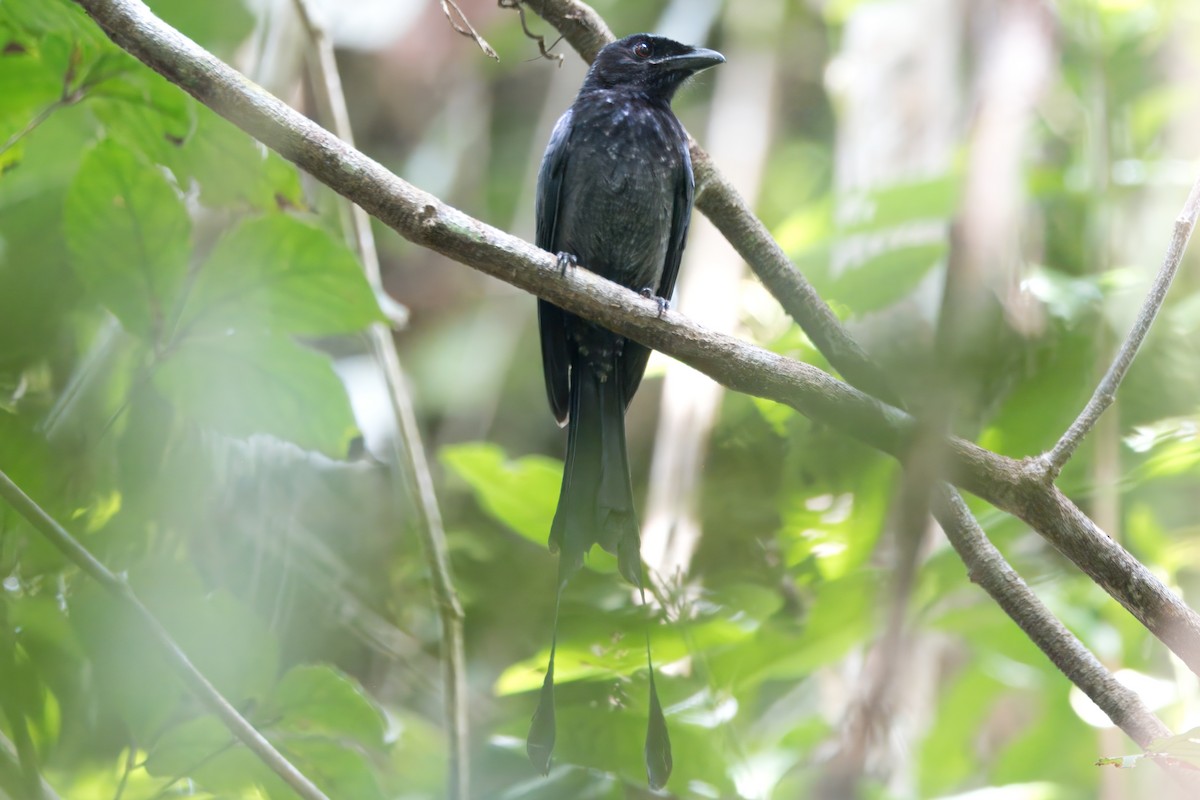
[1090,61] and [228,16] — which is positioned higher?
[1090,61]

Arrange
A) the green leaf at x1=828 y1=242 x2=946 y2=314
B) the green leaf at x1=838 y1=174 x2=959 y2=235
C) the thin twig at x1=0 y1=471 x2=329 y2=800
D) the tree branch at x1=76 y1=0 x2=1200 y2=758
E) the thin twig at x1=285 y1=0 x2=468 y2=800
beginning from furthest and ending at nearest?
the green leaf at x1=838 y1=174 x2=959 y2=235 < the green leaf at x1=828 y1=242 x2=946 y2=314 < the thin twig at x1=285 y1=0 x2=468 y2=800 < the tree branch at x1=76 y1=0 x2=1200 y2=758 < the thin twig at x1=0 y1=471 x2=329 y2=800

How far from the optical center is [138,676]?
71.5 inches

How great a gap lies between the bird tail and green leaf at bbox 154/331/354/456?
0.51 meters

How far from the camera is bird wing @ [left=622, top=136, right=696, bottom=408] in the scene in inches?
130

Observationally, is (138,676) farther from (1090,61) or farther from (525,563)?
(1090,61)

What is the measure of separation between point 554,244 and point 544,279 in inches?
60.2

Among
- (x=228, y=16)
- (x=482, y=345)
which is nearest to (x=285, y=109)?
(x=228, y=16)

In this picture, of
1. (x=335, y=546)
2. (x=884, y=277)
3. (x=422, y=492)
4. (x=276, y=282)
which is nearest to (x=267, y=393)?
(x=276, y=282)

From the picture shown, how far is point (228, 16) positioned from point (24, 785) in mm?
1716

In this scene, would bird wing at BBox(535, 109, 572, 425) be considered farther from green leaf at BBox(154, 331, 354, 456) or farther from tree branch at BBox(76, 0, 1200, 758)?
tree branch at BBox(76, 0, 1200, 758)

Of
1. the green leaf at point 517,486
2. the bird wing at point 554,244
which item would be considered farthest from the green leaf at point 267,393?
the bird wing at point 554,244

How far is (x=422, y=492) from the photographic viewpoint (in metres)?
2.64

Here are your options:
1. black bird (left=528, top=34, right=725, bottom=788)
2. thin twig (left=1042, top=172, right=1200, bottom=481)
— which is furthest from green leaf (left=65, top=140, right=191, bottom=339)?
thin twig (left=1042, top=172, right=1200, bottom=481)

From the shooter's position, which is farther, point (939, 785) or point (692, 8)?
point (692, 8)
